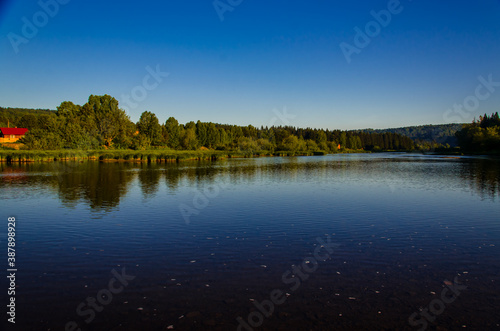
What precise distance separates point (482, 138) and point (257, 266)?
135563 mm

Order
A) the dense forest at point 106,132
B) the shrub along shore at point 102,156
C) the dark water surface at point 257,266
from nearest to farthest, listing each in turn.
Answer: the dark water surface at point 257,266
the shrub along shore at point 102,156
the dense forest at point 106,132

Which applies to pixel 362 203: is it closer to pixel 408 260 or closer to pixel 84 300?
pixel 408 260

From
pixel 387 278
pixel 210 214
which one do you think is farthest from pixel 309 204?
pixel 387 278

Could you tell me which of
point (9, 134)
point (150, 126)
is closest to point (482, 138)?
point (150, 126)

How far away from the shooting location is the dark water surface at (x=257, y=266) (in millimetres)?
7430

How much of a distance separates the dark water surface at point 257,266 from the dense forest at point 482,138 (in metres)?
117

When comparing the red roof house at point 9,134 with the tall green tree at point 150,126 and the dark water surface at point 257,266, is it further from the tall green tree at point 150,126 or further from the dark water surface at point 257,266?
the dark water surface at point 257,266

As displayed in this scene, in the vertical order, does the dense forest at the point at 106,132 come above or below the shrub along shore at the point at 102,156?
above

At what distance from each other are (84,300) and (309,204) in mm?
15864

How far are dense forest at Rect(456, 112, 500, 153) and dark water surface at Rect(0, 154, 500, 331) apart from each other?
117 m

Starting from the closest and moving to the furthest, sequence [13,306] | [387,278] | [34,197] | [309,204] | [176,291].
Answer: [13,306] < [176,291] < [387,278] < [309,204] < [34,197]

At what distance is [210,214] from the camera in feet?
61.5

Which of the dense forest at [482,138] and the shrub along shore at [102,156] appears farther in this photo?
the dense forest at [482,138]

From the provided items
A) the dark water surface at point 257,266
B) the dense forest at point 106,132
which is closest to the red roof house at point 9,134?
the dense forest at point 106,132
